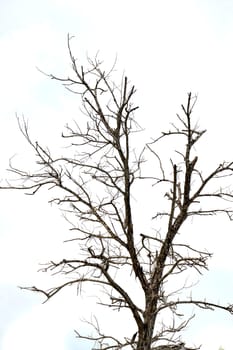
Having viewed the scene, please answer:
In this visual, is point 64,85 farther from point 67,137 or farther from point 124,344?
point 124,344

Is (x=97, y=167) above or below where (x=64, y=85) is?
below

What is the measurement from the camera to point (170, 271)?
7711 millimetres

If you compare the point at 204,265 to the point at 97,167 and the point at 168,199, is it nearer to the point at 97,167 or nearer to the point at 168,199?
the point at 168,199

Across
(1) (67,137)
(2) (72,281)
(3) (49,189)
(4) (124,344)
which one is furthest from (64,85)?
(4) (124,344)

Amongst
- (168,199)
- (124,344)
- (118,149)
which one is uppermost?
(118,149)

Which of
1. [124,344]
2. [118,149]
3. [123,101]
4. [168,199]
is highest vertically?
[123,101]

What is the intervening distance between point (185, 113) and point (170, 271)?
1843 mm

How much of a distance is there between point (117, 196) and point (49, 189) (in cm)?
85

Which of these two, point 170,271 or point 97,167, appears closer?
point 170,271

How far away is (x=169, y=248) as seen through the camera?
7793 millimetres

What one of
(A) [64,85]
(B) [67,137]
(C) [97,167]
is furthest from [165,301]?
(A) [64,85]

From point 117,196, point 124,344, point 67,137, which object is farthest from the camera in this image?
point 67,137

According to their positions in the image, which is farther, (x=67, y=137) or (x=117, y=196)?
(x=67, y=137)

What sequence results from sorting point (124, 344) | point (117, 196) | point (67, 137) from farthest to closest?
1. point (67, 137)
2. point (117, 196)
3. point (124, 344)
